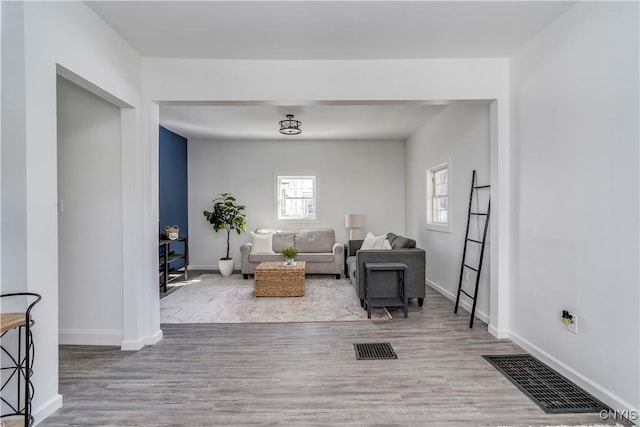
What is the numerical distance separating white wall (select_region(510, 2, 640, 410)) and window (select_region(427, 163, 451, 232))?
1.71m

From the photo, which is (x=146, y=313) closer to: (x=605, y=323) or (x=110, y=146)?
(x=110, y=146)

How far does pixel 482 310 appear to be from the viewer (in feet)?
12.2

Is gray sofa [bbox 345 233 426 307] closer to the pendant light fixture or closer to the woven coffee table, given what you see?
the woven coffee table

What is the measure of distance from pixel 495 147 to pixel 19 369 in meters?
3.83

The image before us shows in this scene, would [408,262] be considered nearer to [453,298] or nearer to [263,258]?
[453,298]

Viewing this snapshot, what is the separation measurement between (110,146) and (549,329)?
3.98 m

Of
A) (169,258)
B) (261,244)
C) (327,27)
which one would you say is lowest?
(169,258)

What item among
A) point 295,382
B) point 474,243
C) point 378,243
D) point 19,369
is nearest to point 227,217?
point 378,243

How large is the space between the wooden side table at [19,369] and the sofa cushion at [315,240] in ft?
15.2

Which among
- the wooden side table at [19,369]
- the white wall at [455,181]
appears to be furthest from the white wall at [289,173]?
the wooden side table at [19,369]

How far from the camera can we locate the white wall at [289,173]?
692cm

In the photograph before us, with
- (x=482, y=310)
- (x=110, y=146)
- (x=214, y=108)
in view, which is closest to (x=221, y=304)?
(x=110, y=146)

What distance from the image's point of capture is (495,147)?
3197 mm

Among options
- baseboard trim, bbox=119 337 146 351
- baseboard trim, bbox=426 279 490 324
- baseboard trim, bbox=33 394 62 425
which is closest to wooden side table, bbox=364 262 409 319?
baseboard trim, bbox=426 279 490 324
